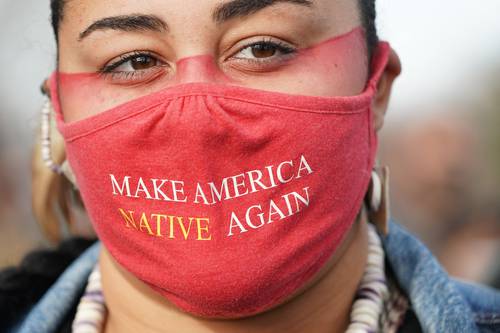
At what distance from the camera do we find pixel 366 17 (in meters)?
2.47

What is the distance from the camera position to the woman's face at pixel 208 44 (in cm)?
212

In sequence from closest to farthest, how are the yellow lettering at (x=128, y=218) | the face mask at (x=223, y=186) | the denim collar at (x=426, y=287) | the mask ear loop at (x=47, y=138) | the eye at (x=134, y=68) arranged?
the face mask at (x=223, y=186), the yellow lettering at (x=128, y=218), the eye at (x=134, y=68), the denim collar at (x=426, y=287), the mask ear loop at (x=47, y=138)

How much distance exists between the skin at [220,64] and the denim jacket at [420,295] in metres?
0.18

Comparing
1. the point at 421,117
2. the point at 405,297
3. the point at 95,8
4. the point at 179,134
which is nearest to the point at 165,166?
the point at 179,134

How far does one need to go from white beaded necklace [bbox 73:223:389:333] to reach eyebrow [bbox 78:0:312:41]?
88 cm

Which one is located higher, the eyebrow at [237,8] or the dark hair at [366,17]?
the eyebrow at [237,8]

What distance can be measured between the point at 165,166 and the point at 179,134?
0.09 meters

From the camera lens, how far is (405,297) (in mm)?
2559

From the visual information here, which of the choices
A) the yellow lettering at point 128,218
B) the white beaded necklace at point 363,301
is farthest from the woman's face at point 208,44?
the white beaded necklace at point 363,301

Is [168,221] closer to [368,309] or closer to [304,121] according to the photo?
[304,121]

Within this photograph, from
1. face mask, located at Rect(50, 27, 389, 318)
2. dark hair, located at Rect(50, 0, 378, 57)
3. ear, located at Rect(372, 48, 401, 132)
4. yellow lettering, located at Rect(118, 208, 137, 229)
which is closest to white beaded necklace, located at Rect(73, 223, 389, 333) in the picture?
face mask, located at Rect(50, 27, 389, 318)

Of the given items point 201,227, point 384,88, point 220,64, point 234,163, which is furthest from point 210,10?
point 384,88

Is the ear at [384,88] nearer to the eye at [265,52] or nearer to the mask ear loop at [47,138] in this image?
the eye at [265,52]

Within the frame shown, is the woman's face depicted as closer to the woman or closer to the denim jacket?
the woman
